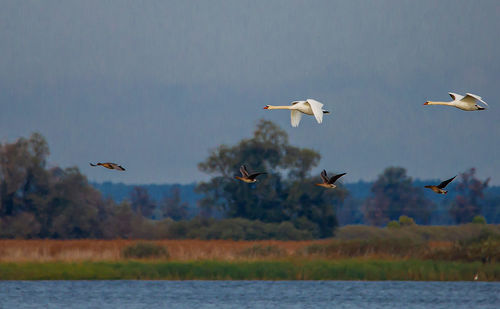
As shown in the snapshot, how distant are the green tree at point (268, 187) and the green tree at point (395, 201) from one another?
4049 cm

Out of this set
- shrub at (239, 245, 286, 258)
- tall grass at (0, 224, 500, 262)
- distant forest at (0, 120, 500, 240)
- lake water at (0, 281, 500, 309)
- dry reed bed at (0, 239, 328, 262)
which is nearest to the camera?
lake water at (0, 281, 500, 309)

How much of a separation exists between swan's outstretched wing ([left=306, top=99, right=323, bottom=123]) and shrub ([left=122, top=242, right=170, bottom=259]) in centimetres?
2493

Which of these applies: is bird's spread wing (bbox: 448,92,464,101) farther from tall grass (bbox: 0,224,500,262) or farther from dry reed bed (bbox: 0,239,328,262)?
dry reed bed (bbox: 0,239,328,262)

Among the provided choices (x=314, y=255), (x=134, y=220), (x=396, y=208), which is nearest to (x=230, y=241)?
(x=134, y=220)

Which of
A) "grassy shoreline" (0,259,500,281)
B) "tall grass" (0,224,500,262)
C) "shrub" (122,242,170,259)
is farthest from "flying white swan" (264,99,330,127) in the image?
"shrub" (122,242,170,259)

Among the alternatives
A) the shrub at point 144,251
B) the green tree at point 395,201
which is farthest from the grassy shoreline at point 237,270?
the green tree at point 395,201

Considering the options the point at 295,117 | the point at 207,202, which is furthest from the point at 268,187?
the point at 295,117

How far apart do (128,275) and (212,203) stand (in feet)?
79.9

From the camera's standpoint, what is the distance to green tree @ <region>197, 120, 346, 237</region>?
6031 cm

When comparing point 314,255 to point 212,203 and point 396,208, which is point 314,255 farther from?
point 396,208

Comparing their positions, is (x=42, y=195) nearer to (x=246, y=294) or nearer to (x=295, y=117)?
(x=246, y=294)

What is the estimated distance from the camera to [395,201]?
109500mm

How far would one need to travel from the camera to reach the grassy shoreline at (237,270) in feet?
121

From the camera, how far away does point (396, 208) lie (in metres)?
105
